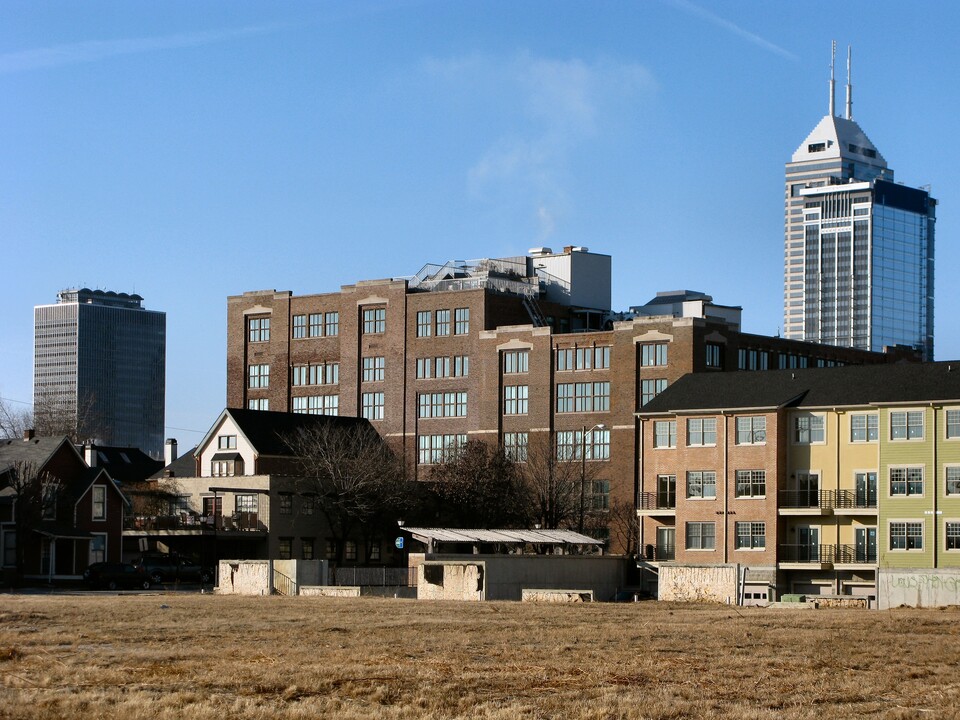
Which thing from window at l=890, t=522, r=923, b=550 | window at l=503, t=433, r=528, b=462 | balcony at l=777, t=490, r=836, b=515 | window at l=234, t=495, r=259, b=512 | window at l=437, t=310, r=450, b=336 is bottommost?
window at l=890, t=522, r=923, b=550

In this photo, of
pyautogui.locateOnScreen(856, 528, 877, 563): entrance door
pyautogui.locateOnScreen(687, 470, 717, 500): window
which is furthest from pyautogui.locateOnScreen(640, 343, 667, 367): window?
pyautogui.locateOnScreen(856, 528, 877, 563): entrance door

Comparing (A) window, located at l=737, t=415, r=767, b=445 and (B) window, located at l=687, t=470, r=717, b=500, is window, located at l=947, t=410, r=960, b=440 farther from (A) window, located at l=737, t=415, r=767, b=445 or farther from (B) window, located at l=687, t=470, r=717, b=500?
(B) window, located at l=687, t=470, r=717, b=500

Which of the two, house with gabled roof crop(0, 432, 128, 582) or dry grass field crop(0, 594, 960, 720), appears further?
house with gabled roof crop(0, 432, 128, 582)

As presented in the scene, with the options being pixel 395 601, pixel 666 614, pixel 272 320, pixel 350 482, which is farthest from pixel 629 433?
pixel 666 614

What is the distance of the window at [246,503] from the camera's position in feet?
325

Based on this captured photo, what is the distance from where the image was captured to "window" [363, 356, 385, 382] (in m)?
130

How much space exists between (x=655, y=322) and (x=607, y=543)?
16.4 m

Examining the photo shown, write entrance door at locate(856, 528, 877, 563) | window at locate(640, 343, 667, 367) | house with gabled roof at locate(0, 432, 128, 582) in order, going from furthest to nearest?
window at locate(640, 343, 667, 367) < entrance door at locate(856, 528, 877, 563) < house with gabled roof at locate(0, 432, 128, 582)

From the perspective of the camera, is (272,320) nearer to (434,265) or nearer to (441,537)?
(434,265)

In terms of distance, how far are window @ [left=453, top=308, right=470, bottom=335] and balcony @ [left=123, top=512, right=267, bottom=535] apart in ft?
105

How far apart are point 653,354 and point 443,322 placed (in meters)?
20.8

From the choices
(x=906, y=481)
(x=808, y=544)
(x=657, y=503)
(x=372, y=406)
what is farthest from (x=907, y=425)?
(x=372, y=406)

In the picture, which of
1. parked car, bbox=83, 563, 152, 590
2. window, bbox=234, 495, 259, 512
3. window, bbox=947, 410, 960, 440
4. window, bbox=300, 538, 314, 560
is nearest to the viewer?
window, bbox=947, 410, 960, 440

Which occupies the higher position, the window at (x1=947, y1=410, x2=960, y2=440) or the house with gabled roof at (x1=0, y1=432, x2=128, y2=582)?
the window at (x1=947, y1=410, x2=960, y2=440)
